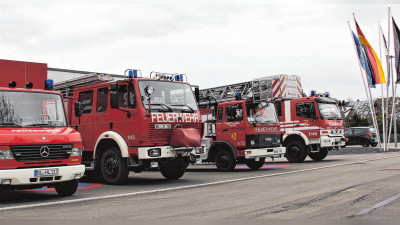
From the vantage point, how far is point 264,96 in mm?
16922

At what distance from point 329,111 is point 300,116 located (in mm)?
1273

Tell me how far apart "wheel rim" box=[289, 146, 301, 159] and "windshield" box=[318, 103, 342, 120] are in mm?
1691

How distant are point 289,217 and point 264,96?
427 inches

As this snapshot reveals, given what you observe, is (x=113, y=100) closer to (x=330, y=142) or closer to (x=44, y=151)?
(x=44, y=151)

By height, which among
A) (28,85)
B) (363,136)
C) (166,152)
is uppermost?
(28,85)

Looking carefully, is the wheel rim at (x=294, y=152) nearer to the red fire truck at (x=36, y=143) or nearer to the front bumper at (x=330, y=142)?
the front bumper at (x=330, y=142)

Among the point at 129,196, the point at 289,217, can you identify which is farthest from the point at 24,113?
the point at 289,217

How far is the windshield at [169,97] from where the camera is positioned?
11.2 m

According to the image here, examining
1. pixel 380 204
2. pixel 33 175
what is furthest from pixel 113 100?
pixel 380 204

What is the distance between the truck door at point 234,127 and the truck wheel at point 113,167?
484 centimetres

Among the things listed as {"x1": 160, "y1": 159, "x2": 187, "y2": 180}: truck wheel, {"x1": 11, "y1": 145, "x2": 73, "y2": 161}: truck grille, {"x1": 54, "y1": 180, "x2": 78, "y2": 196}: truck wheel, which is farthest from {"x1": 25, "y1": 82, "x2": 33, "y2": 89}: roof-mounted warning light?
{"x1": 160, "y1": 159, "x2": 187, "y2": 180}: truck wheel

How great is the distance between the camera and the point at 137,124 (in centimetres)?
1103

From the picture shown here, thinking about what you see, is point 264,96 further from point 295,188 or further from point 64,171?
point 64,171

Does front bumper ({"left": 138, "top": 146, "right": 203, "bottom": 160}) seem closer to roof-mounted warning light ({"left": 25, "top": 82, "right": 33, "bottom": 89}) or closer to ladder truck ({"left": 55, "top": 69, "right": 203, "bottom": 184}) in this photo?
ladder truck ({"left": 55, "top": 69, "right": 203, "bottom": 184})
